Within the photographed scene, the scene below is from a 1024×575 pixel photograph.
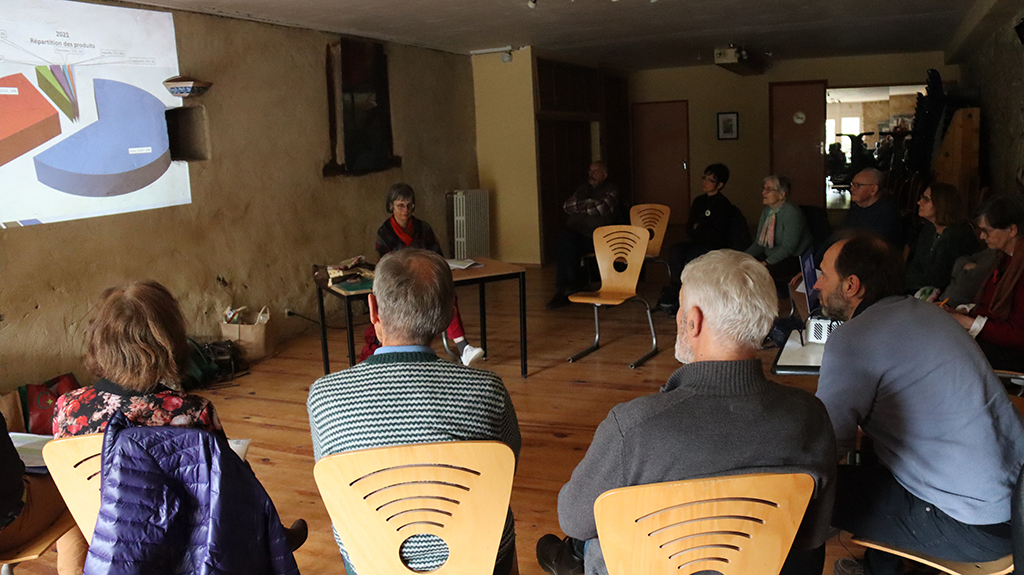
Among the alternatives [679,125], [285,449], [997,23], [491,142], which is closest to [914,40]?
[997,23]

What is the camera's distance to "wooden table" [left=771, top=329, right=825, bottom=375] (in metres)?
2.54

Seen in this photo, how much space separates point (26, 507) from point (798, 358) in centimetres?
243

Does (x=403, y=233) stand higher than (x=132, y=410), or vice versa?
(x=403, y=233)

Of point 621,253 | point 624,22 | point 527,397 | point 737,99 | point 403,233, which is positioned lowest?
point 527,397

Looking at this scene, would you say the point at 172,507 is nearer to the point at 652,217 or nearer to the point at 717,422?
the point at 717,422

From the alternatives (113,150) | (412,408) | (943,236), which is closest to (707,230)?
(943,236)

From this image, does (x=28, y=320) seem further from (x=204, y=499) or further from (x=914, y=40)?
(x=914, y=40)

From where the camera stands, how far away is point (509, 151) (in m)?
9.16

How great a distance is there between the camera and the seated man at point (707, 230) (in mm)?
6531

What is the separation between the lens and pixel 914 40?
9.66 metres

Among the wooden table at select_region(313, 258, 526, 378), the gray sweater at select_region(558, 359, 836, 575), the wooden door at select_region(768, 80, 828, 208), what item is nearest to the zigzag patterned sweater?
the gray sweater at select_region(558, 359, 836, 575)

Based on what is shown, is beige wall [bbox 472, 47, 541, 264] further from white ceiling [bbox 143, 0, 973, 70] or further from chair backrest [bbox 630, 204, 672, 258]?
chair backrest [bbox 630, 204, 672, 258]

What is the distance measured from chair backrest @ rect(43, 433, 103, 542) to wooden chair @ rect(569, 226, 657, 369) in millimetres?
3650

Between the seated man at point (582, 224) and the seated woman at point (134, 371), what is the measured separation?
5.16m
